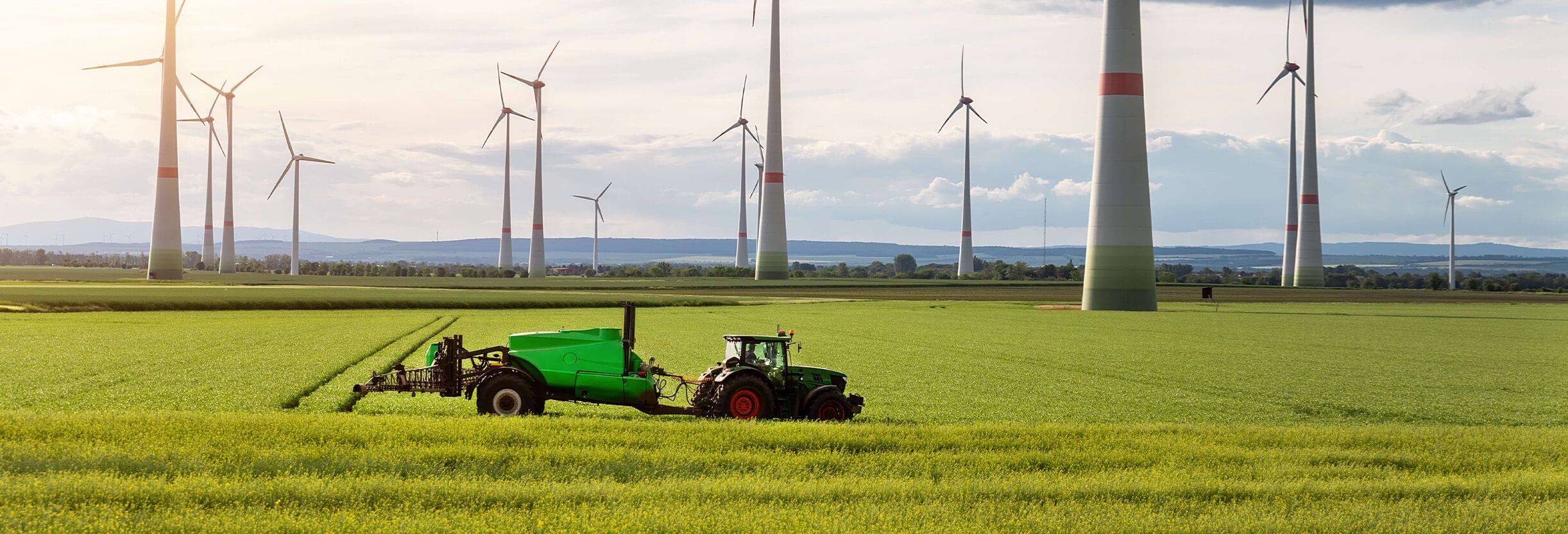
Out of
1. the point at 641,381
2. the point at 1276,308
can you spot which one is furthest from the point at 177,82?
the point at 641,381

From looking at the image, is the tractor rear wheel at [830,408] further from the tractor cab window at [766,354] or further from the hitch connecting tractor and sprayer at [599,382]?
the tractor cab window at [766,354]

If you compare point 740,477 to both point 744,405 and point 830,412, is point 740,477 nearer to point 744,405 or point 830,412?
point 744,405

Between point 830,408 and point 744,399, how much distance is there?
163 cm

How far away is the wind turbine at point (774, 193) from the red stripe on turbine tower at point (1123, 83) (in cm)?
6788

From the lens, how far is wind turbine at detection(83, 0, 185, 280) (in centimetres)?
11856

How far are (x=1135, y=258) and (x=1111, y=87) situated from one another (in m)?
11.4

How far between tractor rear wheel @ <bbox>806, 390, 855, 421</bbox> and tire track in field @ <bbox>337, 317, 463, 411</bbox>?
337 inches

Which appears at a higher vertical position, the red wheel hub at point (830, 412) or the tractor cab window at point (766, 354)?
the tractor cab window at point (766, 354)

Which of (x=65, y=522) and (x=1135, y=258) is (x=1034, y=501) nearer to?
(x=65, y=522)

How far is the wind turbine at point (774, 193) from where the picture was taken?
142 meters

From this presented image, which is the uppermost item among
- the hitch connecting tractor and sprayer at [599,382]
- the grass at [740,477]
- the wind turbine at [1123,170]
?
the wind turbine at [1123,170]

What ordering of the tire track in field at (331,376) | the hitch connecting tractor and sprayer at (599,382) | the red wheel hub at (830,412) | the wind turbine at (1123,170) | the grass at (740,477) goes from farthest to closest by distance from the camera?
the wind turbine at (1123,170), the tire track in field at (331,376), the red wheel hub at (830,412), the hitch connecting tractor and sprayer at (599,382), the grass at (740,477)

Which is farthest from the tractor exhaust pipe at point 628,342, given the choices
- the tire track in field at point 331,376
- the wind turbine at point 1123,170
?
the wind turbine at point 1123,170

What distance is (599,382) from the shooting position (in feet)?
73.5
